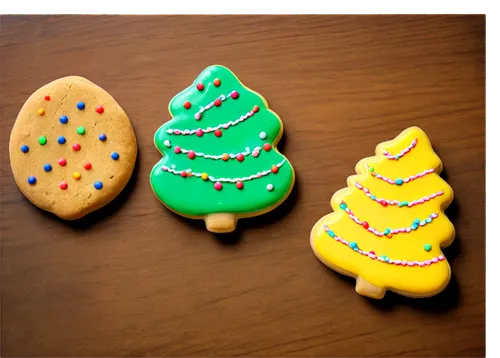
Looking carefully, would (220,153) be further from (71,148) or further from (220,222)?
(71,148)

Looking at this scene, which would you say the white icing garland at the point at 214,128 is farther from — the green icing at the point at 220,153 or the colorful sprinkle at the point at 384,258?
the colorful sprinkle at the point at 384,258

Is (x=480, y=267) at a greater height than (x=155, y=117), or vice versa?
(x=155, y=117)

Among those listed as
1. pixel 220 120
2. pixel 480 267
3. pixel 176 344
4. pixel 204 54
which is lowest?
pixel 176 344

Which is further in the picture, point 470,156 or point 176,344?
point 470,156

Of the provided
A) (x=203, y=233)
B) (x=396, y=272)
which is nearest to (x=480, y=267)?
(x=396, y=272)

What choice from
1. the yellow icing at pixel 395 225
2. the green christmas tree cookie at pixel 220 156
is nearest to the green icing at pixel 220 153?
the green christmas tree cookie at pixel 220 156

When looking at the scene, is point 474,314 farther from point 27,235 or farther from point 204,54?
point 27,235

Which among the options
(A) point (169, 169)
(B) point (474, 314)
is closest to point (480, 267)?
(B) point (474, 314)
